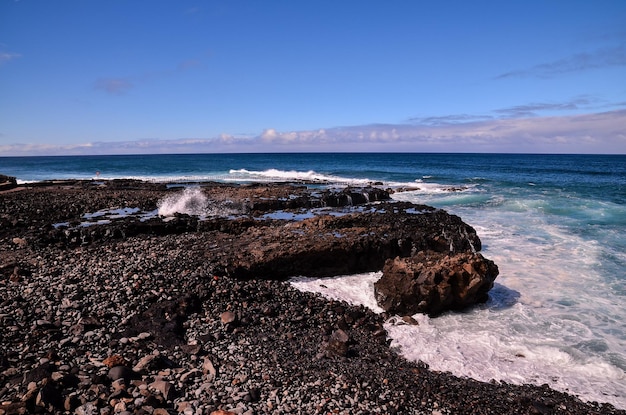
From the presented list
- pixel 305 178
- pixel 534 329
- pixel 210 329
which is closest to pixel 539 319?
pixel 534 329

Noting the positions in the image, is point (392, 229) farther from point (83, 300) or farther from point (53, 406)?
point (53, 406)

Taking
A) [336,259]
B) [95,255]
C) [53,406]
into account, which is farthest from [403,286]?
[95,255]

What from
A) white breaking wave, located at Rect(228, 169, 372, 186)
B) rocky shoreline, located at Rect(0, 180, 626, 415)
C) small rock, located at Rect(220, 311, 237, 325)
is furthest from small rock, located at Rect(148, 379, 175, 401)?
white breaking wave, located at Rect(228, 169, 372, 186)

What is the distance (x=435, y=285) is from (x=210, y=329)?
201 inches

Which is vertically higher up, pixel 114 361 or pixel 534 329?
pixel 114 361

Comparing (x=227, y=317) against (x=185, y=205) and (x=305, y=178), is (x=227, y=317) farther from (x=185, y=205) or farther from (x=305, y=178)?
(x=305, y=178)

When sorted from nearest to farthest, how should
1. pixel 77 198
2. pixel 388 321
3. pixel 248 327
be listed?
pixel 248 327 < pixel 388 321 < pixel 77 198

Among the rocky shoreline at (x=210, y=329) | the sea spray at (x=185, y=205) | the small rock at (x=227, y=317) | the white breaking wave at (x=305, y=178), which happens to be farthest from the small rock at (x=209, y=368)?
the white breaking wave at (x=305, y=178)

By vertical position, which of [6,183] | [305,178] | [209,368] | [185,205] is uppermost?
[6,183]

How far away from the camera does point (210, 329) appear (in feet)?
25.9

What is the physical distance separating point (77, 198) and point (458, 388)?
855 inches

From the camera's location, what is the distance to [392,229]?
14.0 meters

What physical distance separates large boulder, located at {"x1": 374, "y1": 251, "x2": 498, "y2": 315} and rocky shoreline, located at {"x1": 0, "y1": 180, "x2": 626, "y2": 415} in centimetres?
68

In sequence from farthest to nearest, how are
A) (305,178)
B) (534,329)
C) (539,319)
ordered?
(305,178), (539,319), (534,329)
